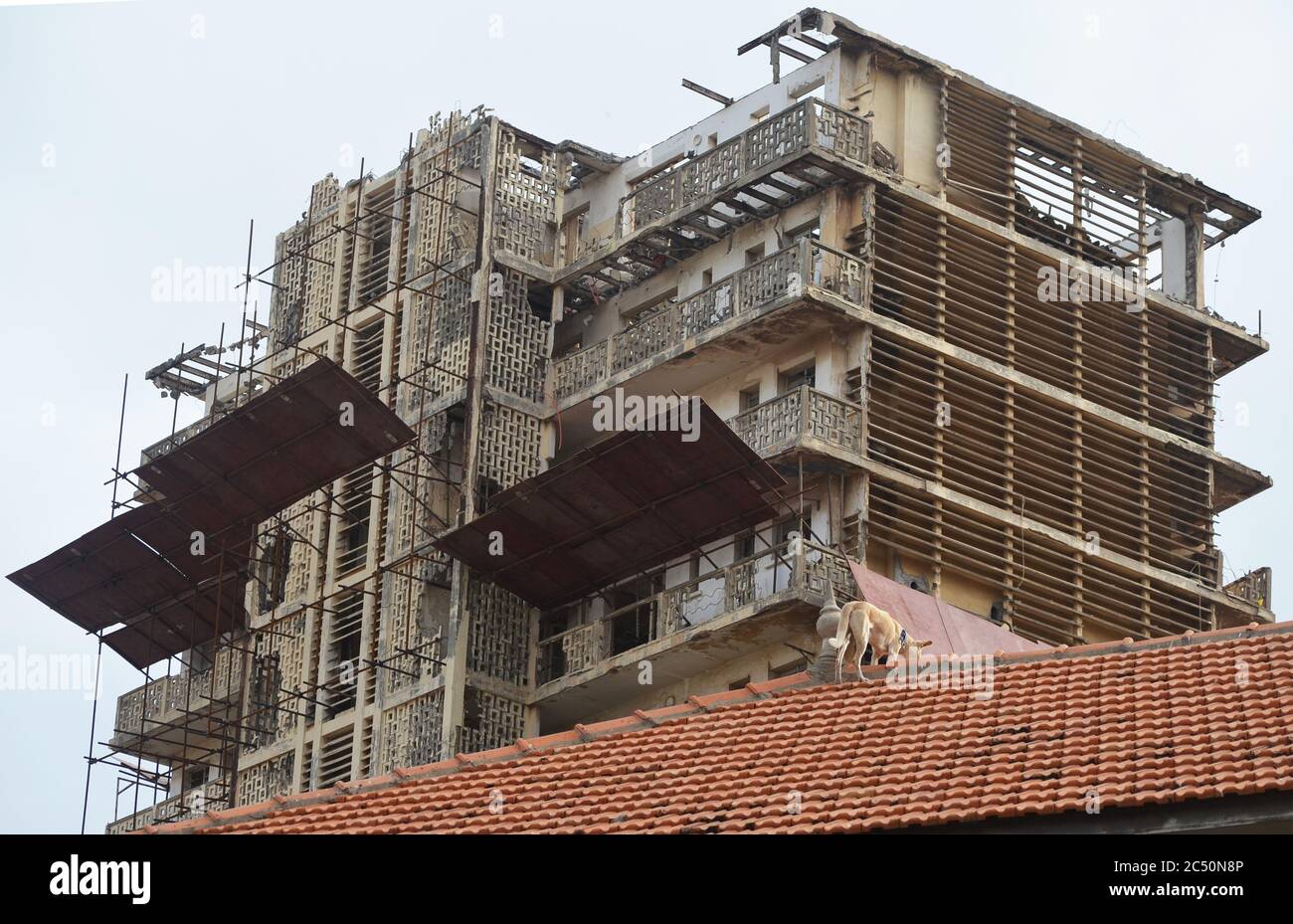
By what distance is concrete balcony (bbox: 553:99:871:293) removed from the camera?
51.3 meters

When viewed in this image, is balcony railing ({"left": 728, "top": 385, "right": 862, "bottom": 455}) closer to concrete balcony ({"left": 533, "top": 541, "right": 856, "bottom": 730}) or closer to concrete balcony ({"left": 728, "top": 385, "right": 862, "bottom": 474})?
concrete balcony ({"left": 728, "top": 385, "right": 862, "bottom": 474})

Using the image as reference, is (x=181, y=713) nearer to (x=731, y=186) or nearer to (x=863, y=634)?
(x=731, y=186)

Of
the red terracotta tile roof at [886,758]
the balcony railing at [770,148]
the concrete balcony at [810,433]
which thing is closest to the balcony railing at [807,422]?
the concrete balcony at [810,433]

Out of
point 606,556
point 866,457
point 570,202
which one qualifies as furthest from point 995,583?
point 570,202

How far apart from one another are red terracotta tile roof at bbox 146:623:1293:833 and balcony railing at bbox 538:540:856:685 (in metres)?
12.0

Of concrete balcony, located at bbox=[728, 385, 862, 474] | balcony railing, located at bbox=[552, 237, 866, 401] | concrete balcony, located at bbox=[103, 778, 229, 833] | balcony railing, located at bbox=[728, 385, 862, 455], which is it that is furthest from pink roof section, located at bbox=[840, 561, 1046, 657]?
Result: concrete balcony, located at bbox=[103, 778, 229, 833]

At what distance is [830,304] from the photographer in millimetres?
49688

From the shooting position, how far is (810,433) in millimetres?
48750

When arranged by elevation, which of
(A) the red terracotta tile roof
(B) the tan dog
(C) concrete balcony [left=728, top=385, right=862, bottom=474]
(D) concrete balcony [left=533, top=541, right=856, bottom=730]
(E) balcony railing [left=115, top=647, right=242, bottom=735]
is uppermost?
(C) concrete balcony [left=728, top=385, right=862, bottom=474]

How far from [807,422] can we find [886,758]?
18536 millimetres

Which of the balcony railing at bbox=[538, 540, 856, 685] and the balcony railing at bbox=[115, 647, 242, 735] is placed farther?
the balcony railing at bbox=[115, 647, 242, 735]

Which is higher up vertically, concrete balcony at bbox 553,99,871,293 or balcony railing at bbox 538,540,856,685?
concrete balcony at bbox 553,99,871,293

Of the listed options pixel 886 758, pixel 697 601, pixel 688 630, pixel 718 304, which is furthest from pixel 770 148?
pixel 886 758
